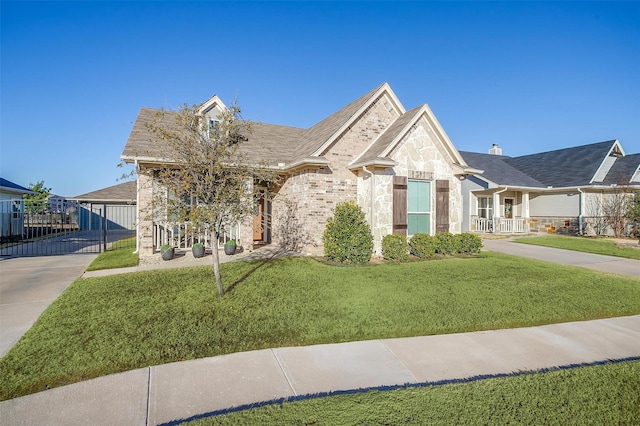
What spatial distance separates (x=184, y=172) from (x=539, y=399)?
20.5ft

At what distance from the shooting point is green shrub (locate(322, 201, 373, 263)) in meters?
10.7

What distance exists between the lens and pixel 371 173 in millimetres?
11891

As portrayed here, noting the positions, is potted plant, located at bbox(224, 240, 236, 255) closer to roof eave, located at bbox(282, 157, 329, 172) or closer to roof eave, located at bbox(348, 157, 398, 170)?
roof eave, located at bbox(282, 157, 329, 172)

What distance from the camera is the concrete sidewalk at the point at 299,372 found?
324cm

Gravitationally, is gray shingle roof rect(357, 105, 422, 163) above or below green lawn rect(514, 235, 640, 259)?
above

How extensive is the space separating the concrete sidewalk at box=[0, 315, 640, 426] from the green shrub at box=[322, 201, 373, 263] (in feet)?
18.2

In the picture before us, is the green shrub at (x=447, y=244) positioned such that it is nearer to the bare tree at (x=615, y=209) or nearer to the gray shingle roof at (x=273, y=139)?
the gray shingle roof at (x=273, y=139)

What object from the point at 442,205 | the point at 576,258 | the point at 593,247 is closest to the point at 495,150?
the point at 593,247

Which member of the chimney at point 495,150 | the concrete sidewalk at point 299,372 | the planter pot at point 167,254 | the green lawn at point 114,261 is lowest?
the concrete sidewalk at point 299,372

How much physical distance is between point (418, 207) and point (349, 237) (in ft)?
11.6

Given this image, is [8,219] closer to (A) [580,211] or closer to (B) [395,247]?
(B) [395,247]

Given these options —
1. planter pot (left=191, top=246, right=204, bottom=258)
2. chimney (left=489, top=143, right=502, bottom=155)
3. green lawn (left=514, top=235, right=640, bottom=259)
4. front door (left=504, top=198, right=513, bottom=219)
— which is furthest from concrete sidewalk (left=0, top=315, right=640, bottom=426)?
chimney (left=489, top=143, right=502, bottom=155)

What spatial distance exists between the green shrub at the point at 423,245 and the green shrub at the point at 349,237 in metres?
1.80

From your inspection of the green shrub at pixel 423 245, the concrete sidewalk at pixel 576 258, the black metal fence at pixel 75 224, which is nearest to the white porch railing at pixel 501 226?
the concrete sidewalk at pixel 576 258
